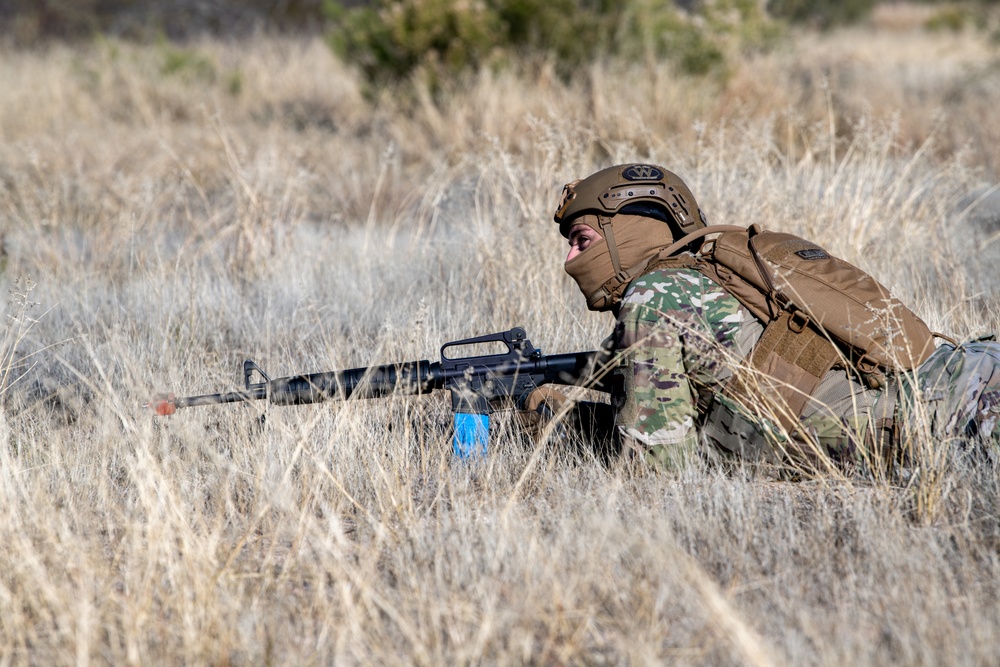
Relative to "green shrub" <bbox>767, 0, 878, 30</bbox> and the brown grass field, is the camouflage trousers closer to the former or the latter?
the brown grass field

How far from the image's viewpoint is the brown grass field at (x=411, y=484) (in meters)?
2.13

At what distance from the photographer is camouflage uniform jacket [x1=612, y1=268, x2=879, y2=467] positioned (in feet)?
8.60

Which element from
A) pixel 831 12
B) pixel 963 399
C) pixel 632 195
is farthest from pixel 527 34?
pixel 831 12

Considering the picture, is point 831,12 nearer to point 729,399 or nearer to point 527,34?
point 527,34

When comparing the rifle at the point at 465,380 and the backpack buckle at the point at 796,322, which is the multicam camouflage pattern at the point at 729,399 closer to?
the backpack buckle at the point at 796,322

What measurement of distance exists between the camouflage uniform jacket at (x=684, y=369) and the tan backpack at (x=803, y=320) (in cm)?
5

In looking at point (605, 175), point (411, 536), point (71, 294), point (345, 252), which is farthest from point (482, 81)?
point (411, 536)

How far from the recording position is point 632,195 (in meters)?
2.82

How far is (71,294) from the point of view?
4801 mm

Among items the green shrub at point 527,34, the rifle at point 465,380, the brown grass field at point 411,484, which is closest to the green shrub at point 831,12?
the green shrub at point 527,34

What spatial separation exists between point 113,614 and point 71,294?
305cm

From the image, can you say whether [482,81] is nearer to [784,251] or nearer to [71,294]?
[71,294]

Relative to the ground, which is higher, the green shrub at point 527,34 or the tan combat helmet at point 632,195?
the green shrub at point 527,34

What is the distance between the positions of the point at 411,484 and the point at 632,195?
3.78ft
